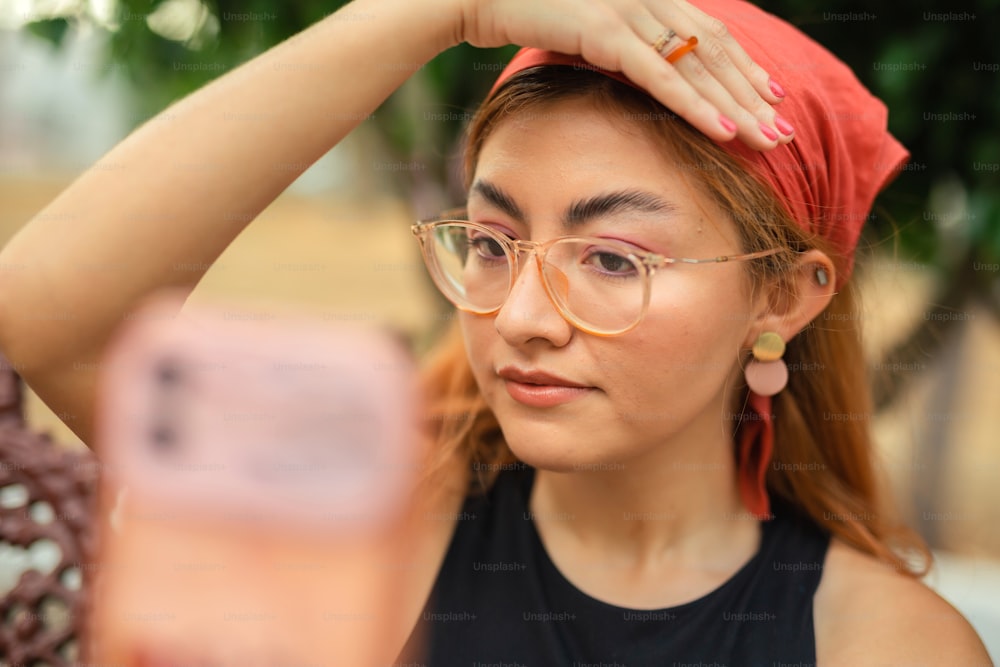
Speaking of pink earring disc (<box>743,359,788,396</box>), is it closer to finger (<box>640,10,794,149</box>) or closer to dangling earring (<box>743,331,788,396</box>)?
dangling earring (<box>743,331,788,396</box>)

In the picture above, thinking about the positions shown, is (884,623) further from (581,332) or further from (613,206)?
(613,206)

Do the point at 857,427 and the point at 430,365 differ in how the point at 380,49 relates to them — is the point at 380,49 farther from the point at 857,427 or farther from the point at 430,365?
the point at 857,427

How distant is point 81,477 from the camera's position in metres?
1.82

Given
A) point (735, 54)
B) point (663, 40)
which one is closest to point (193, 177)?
point (663, 40)

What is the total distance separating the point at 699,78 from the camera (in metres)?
1.36

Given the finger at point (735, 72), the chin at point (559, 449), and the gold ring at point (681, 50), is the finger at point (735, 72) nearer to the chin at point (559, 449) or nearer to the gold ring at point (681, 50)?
the gold ring at point (681, 50)

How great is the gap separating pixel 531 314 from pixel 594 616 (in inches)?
25.3

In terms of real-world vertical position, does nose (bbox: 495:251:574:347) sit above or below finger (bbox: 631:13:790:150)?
below

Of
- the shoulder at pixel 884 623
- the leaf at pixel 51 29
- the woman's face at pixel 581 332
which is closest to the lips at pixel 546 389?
the woman's face at pixel 581 332

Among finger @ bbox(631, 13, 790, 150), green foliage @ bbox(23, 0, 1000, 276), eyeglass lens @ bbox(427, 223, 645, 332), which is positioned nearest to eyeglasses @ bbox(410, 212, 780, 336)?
eyeglass lens @ bbox(427, 223, 645, 332)

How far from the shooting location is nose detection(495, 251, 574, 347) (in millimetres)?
1432

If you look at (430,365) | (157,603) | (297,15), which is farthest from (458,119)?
(157,603)

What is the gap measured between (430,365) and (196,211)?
0.88 meters

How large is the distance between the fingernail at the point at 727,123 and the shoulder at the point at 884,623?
2.93 feet
